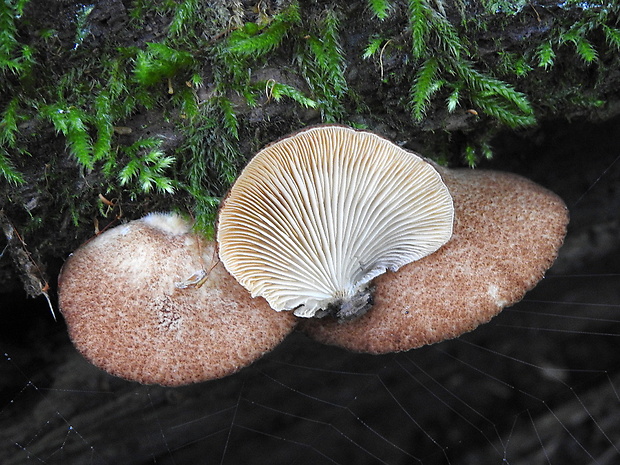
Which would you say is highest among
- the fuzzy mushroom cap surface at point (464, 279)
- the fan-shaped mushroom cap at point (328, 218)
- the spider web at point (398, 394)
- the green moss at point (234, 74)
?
the green moss at point (234, 74)

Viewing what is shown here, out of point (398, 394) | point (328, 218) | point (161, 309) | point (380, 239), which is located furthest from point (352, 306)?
point (398, 394)

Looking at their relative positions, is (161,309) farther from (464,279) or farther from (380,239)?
(464,279)

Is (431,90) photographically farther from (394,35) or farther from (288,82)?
(288,82)

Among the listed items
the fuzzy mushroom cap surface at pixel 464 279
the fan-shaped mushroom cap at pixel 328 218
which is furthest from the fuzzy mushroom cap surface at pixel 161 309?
the fuzzy mushroom cap surface at pixel 464 279

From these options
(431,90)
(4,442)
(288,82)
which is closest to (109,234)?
(288,82)

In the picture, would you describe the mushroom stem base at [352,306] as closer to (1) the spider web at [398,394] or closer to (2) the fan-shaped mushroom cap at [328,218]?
(2) the fan-shaped mushroom cap at [328,218]

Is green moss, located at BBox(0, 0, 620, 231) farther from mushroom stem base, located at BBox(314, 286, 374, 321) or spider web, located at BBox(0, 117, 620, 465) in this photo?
spider web, located at BBox(0, 117, 620, 465)

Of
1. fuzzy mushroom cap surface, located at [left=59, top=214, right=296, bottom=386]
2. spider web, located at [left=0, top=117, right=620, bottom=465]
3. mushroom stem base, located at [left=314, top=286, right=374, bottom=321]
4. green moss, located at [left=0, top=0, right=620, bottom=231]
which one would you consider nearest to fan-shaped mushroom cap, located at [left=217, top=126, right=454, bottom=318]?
mushroom stem base, located at [left=314, top=286, right=374, bottom=321]
